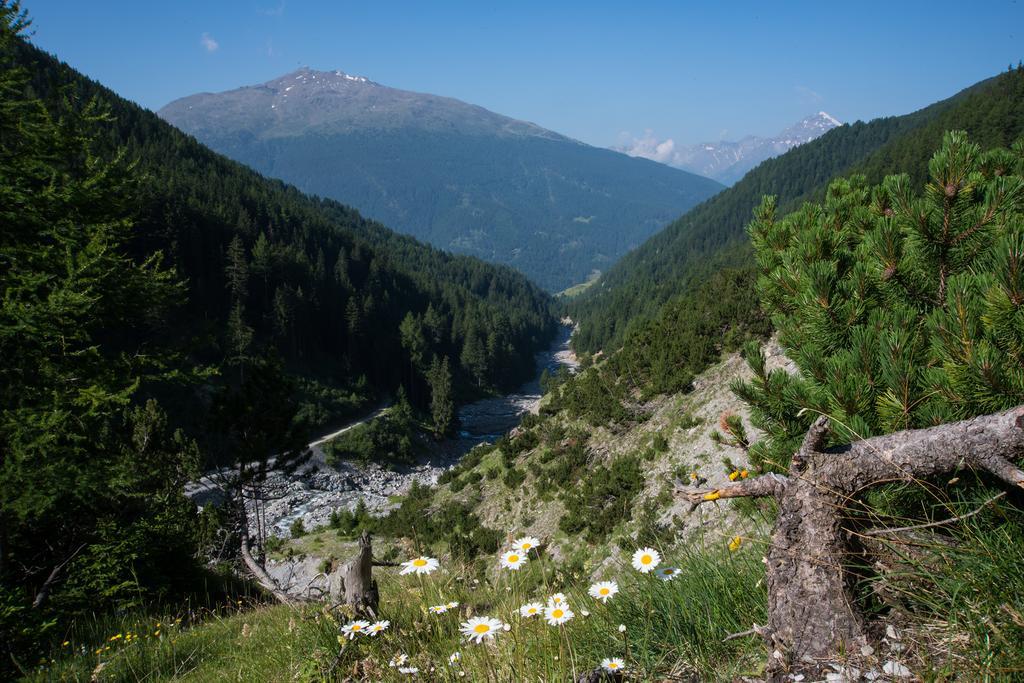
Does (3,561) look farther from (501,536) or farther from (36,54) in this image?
(36,54)

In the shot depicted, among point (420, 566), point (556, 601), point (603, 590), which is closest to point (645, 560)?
point (603, 590)

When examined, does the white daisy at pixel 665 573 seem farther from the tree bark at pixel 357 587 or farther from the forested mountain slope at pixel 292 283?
the forested mountain slope at pixel 292 283

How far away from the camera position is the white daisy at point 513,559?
244cm

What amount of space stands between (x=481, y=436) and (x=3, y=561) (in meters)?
50.9

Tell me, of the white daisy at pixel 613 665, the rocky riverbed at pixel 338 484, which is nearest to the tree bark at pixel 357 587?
the white daisy at pixel 613 665

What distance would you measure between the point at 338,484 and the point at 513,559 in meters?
41.0

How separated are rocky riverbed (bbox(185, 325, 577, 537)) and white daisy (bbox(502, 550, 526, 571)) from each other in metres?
20.9

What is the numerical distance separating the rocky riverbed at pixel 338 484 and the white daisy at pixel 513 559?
20907mm

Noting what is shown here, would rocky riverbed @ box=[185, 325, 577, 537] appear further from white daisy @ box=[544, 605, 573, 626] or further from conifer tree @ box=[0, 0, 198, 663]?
white daisy @ box=[544, 605, 573, 626]

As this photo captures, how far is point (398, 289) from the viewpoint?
91.2m

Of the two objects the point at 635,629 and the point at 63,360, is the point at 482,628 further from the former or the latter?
the point at 63,360

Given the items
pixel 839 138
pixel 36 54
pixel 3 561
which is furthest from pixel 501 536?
pixel 839 138

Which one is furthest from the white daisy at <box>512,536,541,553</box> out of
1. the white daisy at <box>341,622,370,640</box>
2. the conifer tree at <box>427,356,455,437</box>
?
the conifer tree at <box>427,356,455,437</box>

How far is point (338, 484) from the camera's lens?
39938 millimetres
